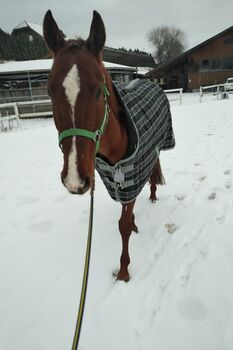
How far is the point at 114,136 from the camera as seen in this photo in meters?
1.64

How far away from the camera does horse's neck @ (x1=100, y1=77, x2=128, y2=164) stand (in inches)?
62.9

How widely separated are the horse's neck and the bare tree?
54249mm

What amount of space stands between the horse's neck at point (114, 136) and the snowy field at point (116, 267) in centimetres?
98

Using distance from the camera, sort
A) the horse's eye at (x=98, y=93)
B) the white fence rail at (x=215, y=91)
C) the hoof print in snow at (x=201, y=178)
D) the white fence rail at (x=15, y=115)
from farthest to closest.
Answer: the white fence rail at (x=215, y=91)
the white fence rail at (x=15, y=115)
the hoof print in snow at (x=201, y=178)
the horse's eye at (x=98, y=93)

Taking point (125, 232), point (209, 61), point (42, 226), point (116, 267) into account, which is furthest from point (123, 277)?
point (209, 61)

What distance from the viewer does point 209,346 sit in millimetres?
1390

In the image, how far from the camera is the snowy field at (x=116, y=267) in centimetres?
150

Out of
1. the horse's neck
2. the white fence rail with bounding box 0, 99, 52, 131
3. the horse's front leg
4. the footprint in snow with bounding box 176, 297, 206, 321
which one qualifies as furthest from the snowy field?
the white fence rail with bounding box 0, 99, 52, 131

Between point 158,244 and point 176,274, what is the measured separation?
0.39m

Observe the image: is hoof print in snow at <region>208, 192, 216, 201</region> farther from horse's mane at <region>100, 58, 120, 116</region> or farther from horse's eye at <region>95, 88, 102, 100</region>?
horse's eye at <region>95, 88, 102, 100</region>

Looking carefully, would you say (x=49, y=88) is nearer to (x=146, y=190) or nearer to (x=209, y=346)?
Result: (x=209, y=346)

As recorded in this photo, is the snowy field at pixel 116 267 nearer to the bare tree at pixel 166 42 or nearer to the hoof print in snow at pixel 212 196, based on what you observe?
the hoof print in snow at pixel 212 196

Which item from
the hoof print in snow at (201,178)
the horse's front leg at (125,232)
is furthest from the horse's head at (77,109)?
the hoof print in snow at (201,178)

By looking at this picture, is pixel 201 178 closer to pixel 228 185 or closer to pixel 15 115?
pixel 228 185
